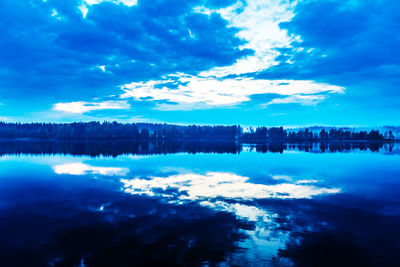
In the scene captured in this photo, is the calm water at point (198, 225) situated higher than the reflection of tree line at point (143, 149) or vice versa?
the reflection of tree line at point (143, 149)

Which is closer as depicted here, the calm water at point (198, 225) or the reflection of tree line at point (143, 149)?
the calm water at point (198, 225)

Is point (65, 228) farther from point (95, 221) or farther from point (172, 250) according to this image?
point (172, 250)

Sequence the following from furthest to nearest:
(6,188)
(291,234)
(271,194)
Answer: (6,188) < (271,194) < (291,234)

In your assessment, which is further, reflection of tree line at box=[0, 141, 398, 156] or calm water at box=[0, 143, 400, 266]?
reflection of tree line at box=[0, 141, 398, 156]

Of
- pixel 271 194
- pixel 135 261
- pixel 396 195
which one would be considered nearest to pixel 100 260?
pixel 135 261

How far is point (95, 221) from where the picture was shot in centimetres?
1359

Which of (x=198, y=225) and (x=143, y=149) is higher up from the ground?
(x=143, y=149)


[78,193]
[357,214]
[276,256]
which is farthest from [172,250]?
[78,193]

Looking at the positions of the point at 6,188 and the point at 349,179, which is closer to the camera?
the point at 6,188

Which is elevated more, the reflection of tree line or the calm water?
the reflection of tree line

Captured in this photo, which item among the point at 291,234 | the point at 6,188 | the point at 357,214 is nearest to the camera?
the point at 291,234

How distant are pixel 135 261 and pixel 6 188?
1965cm

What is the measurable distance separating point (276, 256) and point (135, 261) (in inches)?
215

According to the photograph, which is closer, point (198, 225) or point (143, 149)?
point (198, 225)
